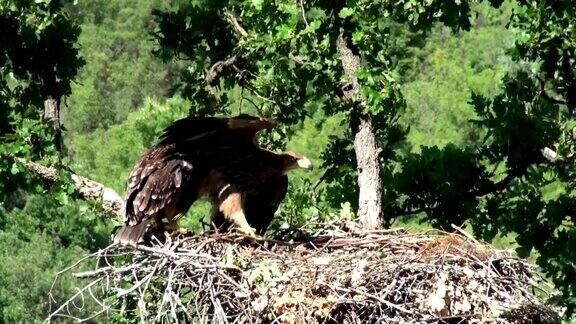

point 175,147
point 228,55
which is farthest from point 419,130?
point 175,147

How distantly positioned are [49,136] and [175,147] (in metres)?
1.23

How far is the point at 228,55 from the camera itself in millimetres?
10156

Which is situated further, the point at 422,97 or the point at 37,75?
the point at 422,97

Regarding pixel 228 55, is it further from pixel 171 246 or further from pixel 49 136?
pixel 171 246

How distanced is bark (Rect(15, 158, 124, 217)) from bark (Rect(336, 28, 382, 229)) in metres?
1.75

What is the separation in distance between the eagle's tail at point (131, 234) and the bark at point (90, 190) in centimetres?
91

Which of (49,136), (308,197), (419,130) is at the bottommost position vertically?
(419,130)

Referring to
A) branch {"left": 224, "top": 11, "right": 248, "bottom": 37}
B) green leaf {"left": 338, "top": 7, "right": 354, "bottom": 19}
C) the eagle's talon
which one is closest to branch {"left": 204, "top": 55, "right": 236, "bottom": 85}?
branch {"left": 224, "top": 11, "right": 248, "bottom": 37}

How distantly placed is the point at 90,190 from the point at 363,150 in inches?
80.2

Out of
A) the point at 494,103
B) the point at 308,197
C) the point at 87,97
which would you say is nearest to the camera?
the point at 494,103

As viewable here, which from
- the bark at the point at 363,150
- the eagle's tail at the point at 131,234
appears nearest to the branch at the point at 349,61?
the bark at the point at 363,150

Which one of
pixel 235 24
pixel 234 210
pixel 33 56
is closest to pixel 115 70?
pixel 235 24

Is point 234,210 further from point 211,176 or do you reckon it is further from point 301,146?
point 301,146

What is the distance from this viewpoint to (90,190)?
8.08 metres
